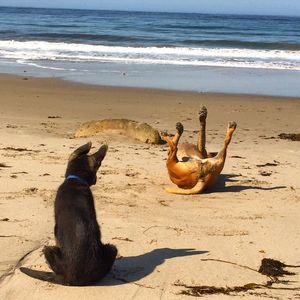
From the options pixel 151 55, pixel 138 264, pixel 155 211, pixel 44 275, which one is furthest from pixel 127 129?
pixel 151 55

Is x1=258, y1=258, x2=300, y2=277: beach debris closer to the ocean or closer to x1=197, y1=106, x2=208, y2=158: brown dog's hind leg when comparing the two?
x1=197, y1=106, x2=208, y2=158: brown dog's hind leg

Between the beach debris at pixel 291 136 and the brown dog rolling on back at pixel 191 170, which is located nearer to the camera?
the brown dog rolling on back at pixel 191 170

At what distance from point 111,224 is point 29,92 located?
10013mm

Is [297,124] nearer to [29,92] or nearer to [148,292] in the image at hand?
[29,92]

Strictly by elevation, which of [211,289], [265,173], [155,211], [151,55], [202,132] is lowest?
[211,289]

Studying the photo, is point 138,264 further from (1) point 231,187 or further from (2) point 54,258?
(1) point 231,187

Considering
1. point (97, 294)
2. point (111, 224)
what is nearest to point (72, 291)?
point (97, 294)

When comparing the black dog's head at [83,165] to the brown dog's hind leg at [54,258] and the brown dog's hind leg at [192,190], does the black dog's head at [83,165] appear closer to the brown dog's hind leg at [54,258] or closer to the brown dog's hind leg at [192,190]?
the brown dog's hind leg at [54,258]

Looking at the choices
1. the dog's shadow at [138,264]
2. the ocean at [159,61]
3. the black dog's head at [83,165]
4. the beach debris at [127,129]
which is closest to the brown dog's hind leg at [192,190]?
the dog's shadow at [138,264]

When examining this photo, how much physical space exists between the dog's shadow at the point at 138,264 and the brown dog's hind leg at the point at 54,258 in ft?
1.08

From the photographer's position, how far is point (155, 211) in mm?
6285

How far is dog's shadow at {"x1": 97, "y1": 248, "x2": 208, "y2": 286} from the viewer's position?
4.62 metres

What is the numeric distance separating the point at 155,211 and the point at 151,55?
69.5ft

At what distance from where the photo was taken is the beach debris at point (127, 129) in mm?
9570
